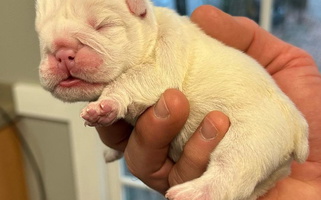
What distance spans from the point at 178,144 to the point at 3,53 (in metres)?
0.96

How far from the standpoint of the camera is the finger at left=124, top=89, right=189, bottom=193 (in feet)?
2.66

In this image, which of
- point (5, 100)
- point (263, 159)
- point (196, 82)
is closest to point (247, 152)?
point (263, 159)

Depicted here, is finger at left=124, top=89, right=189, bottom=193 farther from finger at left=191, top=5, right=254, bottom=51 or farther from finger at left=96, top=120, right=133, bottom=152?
finger at left=191, top=5, right=254, bottom=51

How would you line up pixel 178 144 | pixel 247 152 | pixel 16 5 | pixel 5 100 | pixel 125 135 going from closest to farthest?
pixel 247 152, pixel 178 144, pixel 125 135, pixel 16 5, pixel 5 100

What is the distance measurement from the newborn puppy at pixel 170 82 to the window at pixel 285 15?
569mm

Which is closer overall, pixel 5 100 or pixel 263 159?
pixel 263 159

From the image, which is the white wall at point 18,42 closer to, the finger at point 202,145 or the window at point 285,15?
the window at point 285,15

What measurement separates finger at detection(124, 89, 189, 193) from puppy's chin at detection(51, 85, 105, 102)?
0.11 m

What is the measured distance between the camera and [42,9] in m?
0.78

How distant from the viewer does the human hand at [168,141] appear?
80 centimetres

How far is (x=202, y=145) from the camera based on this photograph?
829mm

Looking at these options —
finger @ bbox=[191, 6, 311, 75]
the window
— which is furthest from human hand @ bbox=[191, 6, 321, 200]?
the window

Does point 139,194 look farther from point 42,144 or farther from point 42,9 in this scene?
point 42,9

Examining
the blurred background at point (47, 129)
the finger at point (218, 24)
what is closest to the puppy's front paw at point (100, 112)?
the finger at point (218, 24)
